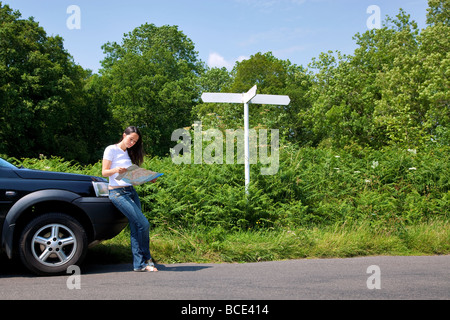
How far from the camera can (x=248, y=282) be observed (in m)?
5.56

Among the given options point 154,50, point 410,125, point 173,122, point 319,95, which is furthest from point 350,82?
point 154,50

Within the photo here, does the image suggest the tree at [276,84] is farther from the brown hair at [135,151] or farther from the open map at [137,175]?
the open map at [137,175]

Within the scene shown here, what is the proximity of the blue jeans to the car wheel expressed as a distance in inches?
22.2

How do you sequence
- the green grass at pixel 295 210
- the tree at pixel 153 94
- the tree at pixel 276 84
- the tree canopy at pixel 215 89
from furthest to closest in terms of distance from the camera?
the tree at pixel 153 94
the tree at pixel 276 84
the tree canopy at pixel 215 89
the green grass at pixel 295 210

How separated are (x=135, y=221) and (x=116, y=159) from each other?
852 millimetres

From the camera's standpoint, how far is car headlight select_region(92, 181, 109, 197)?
6316mm

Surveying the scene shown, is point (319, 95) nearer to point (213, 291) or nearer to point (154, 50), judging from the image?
point (154, 50)

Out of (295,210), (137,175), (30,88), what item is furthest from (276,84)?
(137,175)

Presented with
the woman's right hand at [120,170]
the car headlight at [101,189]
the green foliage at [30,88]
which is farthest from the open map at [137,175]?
the green foliage at [30,88]

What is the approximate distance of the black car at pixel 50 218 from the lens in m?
5.82

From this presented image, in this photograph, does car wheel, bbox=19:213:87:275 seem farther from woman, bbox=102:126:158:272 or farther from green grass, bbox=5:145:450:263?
green grass, bbox=5:145:450:263

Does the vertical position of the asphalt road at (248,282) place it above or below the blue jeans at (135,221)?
below

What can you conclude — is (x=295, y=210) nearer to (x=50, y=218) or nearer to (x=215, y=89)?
(x=50, y=218)

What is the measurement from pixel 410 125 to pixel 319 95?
1296 cm
